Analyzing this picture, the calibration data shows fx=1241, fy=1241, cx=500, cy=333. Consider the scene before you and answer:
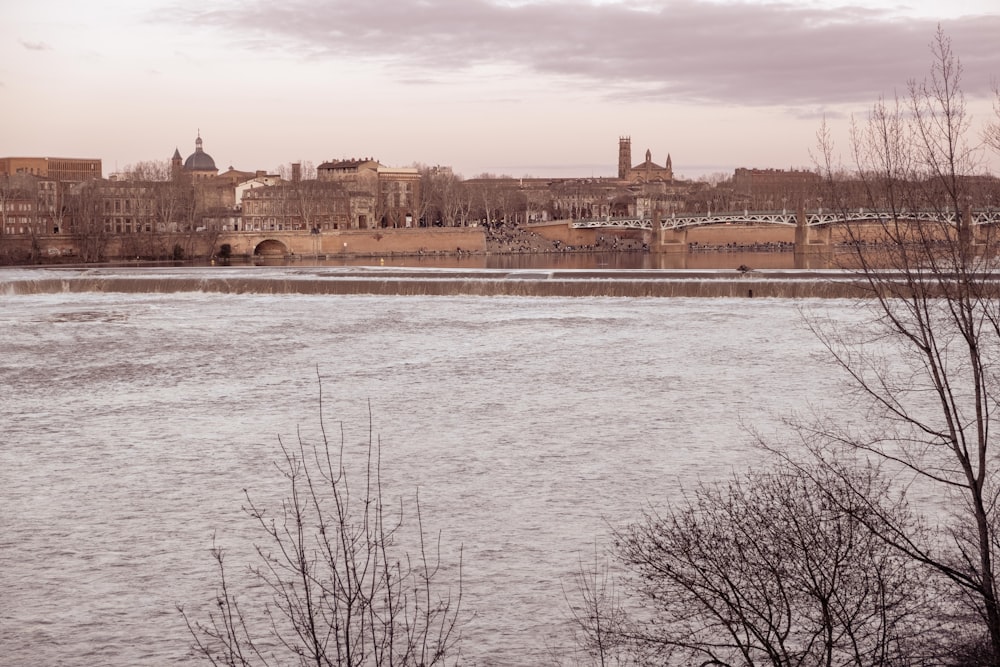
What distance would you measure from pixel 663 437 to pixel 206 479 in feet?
15.2

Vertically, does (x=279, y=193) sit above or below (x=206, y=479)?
above

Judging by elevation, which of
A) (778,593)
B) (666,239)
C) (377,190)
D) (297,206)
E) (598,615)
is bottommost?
(598,615)

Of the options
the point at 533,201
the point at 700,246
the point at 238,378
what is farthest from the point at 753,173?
the point at 238,378

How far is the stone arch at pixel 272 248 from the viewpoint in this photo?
295ft

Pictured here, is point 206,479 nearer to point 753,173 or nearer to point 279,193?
point 279,193

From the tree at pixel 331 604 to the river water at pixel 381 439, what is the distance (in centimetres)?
21

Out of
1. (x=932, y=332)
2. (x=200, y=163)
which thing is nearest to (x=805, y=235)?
(x=932, y=332)

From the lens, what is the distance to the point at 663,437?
12.8 m

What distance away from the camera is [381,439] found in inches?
520

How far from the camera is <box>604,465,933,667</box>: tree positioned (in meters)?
6.69

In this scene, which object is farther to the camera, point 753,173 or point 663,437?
point 753,173

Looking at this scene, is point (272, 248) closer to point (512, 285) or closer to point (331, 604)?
point (512, 285)

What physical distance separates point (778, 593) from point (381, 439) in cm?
675

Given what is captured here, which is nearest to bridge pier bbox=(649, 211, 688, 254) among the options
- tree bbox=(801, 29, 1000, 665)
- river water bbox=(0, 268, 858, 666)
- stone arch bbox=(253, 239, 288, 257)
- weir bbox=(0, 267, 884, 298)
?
stone arch bbox=(253, 239, 288, 257)
